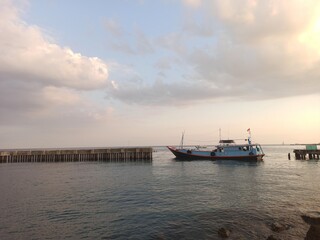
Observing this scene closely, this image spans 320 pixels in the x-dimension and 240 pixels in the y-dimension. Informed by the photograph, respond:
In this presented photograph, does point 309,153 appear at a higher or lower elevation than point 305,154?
higher

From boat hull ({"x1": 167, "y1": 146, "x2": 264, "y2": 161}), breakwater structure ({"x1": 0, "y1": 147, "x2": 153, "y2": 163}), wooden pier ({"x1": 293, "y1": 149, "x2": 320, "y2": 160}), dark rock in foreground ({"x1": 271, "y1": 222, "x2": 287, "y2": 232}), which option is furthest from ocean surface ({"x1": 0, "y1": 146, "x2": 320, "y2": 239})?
wooden pier ({"x1": 293, "y1": 149, "x2": 320, "y2": 160})

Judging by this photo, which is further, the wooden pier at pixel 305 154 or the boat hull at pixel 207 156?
the wooden pier at pixel 305 154

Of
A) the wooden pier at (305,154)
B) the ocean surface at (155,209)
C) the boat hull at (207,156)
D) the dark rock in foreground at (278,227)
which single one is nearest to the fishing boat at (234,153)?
the boat hull at (207,156)

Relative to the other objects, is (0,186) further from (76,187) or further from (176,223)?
(176,223)

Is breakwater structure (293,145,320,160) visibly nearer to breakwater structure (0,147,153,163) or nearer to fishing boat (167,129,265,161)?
fishing boat (167,129,265,161)

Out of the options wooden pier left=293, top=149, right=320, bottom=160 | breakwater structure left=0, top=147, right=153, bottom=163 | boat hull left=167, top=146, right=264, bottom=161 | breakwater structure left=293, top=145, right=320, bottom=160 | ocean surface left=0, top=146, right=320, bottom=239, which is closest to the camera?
ocean surface left=0, top=146, right=320, bottom=239

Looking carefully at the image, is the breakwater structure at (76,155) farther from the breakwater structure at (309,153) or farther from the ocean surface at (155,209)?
the breakwater structure at (309,153)

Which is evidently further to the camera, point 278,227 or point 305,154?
point 305,154

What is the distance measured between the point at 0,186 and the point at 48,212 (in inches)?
793

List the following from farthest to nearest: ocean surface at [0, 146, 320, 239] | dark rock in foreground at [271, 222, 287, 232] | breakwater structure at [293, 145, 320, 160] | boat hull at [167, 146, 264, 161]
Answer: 1. breakwater structure at [293, 145, 320, 160]
2. boat hull at [167, 146, 264, 161]
3. ocean surface at [0, 146, 320, 239]
4. dark rock in foreground at [271, 222, 287, 232]

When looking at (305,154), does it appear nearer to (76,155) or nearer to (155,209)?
(76,155)

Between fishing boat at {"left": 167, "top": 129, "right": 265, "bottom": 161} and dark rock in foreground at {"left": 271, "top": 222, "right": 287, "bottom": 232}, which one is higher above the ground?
fishing boat at {"left": 167, "top": 129, "right": 265, "bottom": 161}

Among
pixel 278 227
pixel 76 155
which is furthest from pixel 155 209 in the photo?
pixel 76 155

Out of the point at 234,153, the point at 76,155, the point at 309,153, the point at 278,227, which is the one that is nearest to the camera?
the point at 278,227
